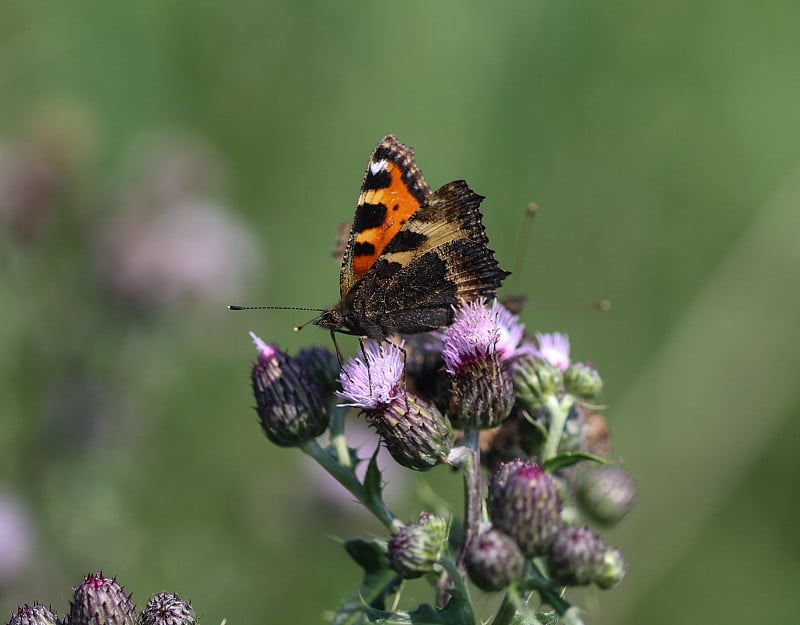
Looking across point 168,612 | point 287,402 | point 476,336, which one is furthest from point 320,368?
point 168,612

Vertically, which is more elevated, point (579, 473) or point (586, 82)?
point (586, 82)

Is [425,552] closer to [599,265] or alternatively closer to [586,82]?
[599,265]

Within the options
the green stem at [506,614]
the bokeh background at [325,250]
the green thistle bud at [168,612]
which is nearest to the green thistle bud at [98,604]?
the green thistle bud at [168,612]

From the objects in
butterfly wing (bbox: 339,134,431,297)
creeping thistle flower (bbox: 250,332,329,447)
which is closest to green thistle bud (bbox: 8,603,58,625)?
creeping thistle flower (bbox: 250,332,329,447)

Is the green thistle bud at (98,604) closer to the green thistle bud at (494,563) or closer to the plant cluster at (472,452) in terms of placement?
the plant cluster at (472,452)

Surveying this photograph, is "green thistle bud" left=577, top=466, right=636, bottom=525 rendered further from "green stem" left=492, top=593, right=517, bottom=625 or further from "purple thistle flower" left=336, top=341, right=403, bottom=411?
"green stem" left=492, top=593, right=517, bottom=625

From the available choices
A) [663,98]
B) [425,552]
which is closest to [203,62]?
[663,98]
